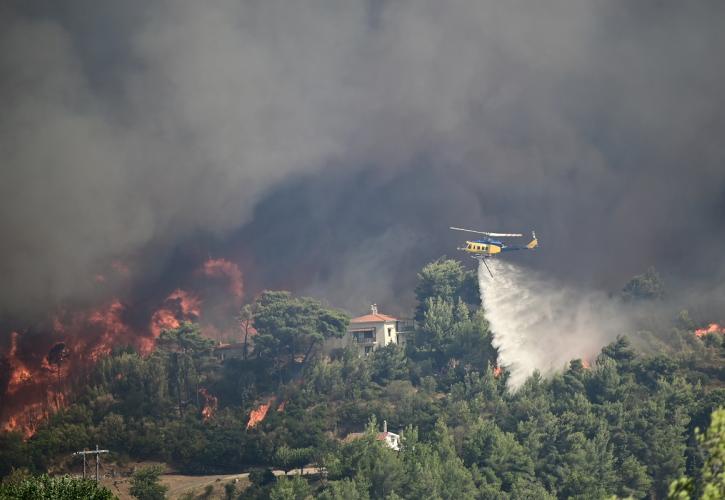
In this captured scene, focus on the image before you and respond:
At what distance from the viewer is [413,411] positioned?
105 m

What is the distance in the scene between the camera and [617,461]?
9525cm

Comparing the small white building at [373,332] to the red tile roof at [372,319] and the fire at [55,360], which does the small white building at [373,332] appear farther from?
the fire at [55,360]

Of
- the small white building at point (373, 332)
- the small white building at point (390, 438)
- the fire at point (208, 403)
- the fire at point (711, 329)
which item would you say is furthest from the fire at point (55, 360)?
the fire at point (711, 329)

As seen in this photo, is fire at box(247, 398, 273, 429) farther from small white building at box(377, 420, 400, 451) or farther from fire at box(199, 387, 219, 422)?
small white building at box(377, 420, 400, 451)

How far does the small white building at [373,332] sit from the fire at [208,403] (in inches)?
559

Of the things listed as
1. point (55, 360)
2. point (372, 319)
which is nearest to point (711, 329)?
point (372, 319)

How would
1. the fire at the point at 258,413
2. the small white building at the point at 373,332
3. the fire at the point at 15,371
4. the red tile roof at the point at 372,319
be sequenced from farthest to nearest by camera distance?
1. the red tile roof at the point at 372,319
2. the small white building at the point at 373,332
3. the fire at the point at 15,371
4. the fire at the point at 258,413

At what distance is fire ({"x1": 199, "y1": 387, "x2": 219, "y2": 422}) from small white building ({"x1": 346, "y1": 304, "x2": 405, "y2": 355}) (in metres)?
14.2

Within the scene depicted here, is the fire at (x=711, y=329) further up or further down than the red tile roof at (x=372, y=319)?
further down

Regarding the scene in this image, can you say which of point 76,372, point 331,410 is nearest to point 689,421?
point 331,410

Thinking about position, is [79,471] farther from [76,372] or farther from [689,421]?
[689,421]

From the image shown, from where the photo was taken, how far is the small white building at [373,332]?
121m

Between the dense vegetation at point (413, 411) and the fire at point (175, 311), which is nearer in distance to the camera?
the dense vegetation at point (413, 411)

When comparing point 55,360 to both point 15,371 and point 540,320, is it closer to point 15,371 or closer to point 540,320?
point 15,371
